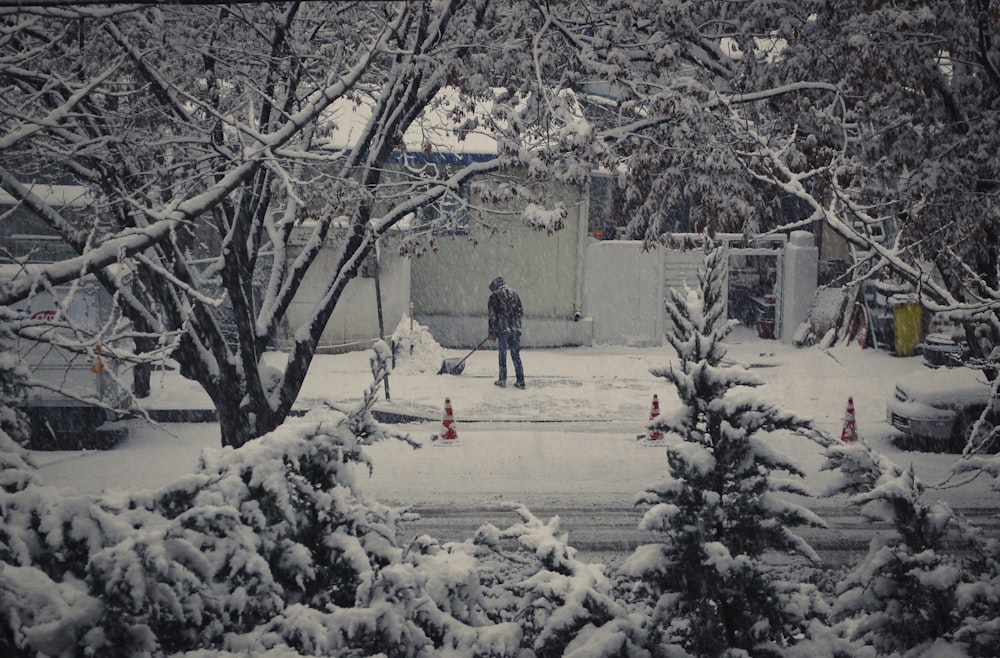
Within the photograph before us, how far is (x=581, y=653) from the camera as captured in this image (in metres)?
2.84

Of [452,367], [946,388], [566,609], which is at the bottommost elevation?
[452,367]

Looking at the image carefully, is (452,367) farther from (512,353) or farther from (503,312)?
(503,312)

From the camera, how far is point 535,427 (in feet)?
39.4

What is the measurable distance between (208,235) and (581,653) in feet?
55.4

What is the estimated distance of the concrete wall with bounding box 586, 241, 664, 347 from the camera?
64.9ft

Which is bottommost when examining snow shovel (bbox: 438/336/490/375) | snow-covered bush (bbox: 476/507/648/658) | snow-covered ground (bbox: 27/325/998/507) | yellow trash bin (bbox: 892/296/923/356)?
snow-covered ground (bbox: 27/325/998/507)

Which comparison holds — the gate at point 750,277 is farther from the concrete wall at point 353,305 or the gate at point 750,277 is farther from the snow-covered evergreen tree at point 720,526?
the snow-covered evergreen tree at point 720,526

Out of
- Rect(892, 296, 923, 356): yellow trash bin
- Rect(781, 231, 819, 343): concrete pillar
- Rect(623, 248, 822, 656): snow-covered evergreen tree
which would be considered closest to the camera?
Rect(623, 248, 822, 656): snow-covered evergreen tree

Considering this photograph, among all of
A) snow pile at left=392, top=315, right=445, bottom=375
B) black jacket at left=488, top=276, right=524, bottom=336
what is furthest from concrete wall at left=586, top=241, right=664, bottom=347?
black jacket at left=488, top=276, right=524, bottom=336

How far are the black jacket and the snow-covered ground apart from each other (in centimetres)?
107

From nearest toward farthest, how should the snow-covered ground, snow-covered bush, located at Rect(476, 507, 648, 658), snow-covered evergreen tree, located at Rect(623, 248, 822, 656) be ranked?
1. snow-covered bush, located at Rect(476, 507, 648, 658)
2. snow-covered evergreen tree, located at Rect(623, 248, 822, 656)
3. the snow-covered ground

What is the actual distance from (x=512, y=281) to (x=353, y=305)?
389cm

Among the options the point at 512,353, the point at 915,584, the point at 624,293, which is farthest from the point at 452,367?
the point at 915,584

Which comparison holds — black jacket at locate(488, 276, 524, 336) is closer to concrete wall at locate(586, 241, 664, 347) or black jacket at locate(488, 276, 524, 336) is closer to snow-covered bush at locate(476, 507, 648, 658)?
concrete wall at locate(586, 241, 664, 347)
